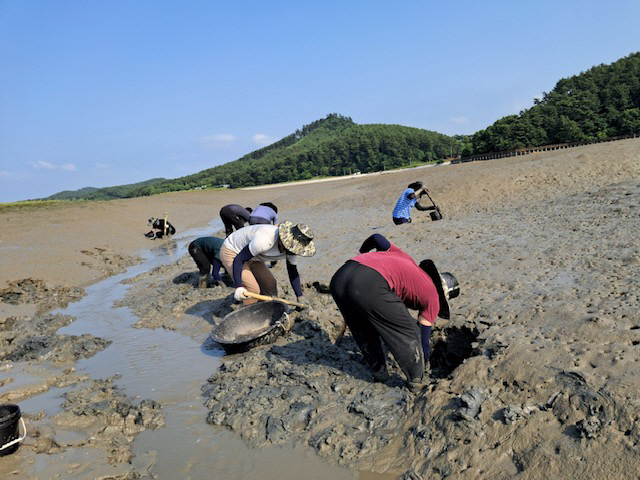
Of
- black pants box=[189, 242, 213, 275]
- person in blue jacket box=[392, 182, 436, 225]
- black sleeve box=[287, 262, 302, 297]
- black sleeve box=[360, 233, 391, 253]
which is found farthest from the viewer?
person in blue jacket box=[392, 182, 436, 225]

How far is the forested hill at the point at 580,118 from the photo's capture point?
3534cm

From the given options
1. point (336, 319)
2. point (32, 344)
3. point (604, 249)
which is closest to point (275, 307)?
point (336, 319)

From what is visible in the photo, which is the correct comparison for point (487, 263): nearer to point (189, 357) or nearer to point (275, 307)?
point (275, 307)

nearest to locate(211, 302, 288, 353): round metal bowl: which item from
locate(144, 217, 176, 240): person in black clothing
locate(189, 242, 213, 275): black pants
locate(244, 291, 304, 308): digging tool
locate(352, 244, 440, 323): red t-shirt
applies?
locate(244, 291, 304, 308): digging tool

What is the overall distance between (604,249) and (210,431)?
5.16 m

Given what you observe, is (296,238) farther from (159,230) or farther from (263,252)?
(159,230)

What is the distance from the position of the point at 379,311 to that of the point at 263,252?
7.53 feet

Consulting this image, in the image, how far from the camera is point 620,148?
564 inches

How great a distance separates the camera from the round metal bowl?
5426 mm

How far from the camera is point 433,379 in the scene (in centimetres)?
414

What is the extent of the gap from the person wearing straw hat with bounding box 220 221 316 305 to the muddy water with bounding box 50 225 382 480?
3.24 ft

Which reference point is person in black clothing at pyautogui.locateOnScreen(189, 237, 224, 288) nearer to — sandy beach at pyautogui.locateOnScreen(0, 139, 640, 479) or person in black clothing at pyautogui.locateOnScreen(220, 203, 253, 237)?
sandy beach at pyautogui.locateOnScreen(0, 139, 640, 479)

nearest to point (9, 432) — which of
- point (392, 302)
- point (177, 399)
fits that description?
point (177, 399)

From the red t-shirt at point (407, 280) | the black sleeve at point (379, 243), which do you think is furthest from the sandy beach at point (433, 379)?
the black sleeve at point (379, 243)
